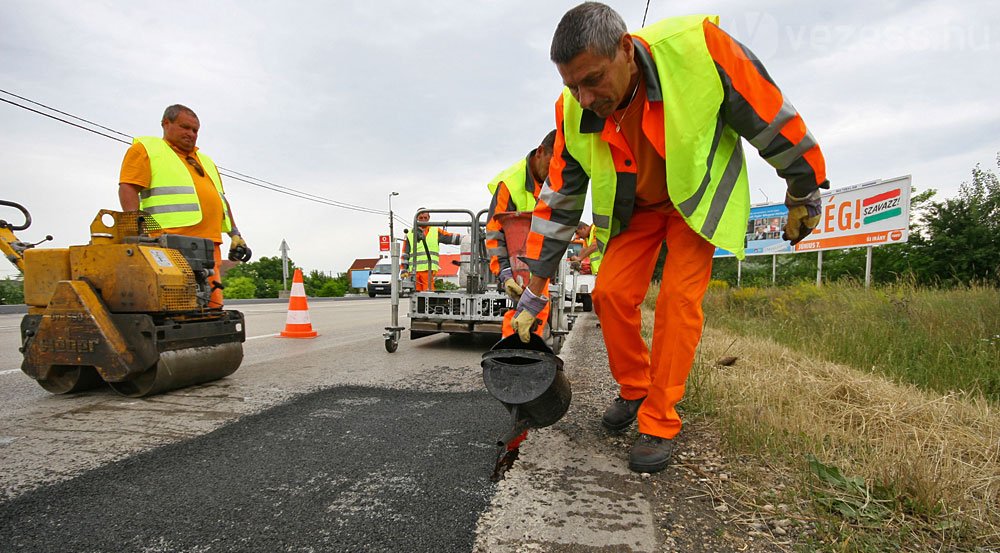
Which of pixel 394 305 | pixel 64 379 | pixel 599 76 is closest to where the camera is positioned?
pixel 599 76

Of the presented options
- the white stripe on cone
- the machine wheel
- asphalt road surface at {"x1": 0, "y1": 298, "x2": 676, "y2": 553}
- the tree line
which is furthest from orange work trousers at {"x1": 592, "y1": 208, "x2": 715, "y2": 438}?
the tree line

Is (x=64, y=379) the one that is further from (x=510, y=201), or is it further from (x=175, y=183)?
(x=510, y=201)

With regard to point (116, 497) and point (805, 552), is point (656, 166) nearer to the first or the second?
point (805, 552)

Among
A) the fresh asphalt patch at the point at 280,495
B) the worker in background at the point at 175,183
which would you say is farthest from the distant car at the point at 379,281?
the fresh asphalt patch at the point at 280,495

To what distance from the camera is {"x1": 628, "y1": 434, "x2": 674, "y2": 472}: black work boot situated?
71.4 inches

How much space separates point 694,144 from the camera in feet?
5.93

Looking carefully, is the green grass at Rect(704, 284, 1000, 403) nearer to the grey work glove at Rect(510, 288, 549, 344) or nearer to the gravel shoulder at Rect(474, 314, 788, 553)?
the gravel shoulder at Rect(474, 314, 788, 553)

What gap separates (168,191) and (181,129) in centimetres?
50

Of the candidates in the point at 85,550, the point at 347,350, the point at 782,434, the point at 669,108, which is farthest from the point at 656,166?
the point at 347,350

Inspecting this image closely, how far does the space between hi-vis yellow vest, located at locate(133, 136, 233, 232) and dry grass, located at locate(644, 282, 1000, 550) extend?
359 cm

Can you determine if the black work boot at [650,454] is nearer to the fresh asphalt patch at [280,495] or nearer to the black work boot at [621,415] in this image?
the black work boot at [621,415]

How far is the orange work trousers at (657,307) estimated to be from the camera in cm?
196

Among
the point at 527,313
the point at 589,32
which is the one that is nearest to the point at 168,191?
the point at 527,313

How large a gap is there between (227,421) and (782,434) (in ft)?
8.22
